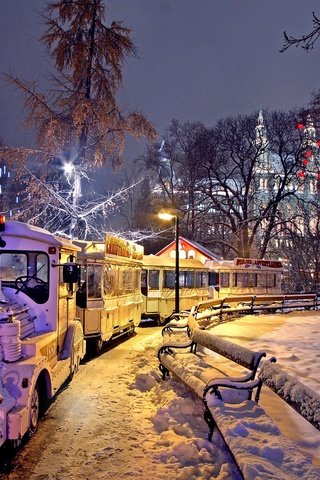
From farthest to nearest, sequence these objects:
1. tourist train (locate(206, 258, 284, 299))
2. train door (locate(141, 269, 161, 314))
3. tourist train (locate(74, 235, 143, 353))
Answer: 1. tourist train (locate(206, 258, 284, 299))
2. train door (locate(141, 269, 161, 314))
3. tourist train (locate(74, 235, 143, 353))

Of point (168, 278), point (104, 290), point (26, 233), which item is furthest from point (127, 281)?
point (26, 233)

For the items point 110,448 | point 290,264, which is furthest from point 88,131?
point 290,264

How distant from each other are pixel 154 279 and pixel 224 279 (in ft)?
26.2

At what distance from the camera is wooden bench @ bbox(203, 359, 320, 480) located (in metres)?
3.96

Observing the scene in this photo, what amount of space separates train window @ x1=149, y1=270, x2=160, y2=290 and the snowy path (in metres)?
12.7

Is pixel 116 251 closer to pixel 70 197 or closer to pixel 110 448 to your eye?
pixel 70 197

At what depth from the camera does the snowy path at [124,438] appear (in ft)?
16.8

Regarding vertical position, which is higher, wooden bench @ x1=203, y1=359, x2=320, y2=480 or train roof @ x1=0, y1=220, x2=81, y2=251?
train roof @ x1=0, y1=220, x2=81, y2=251

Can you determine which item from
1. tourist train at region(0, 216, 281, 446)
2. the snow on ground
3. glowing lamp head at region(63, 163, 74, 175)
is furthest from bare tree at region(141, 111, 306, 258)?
the snow on ground

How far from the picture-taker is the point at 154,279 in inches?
891

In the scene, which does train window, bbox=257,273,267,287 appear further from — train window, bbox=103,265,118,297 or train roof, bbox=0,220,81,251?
train roof, bbox=0,220,81,251

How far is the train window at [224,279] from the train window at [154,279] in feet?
24.8

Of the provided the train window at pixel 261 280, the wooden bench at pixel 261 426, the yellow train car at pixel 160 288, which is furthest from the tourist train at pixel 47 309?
the train window at pixel 261 280

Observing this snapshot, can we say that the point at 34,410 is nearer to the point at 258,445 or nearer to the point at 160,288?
the point at 258,445
